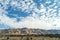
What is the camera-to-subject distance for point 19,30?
20672 millimetres

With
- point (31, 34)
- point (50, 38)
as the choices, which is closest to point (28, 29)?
point (31, 34)

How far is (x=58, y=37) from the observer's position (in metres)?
20.7

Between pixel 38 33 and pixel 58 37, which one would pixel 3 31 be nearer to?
pixel 38 33

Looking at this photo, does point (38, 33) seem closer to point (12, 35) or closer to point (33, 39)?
point (33, 39)

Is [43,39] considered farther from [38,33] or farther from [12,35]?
[12,35]

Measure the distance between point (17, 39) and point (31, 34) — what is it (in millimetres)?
1251

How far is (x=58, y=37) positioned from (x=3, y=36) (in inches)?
169

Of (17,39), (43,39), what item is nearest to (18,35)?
(17,39)

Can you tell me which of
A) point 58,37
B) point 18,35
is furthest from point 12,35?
point 58,37

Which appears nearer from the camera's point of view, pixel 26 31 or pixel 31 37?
pixel 26 31

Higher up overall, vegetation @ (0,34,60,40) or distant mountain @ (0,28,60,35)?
distant mountain @ (0,28,60,35)

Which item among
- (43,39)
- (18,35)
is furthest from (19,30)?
(43,39)

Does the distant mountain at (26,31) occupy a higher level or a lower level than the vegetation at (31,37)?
higher

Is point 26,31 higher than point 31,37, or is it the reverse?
point 26,31
